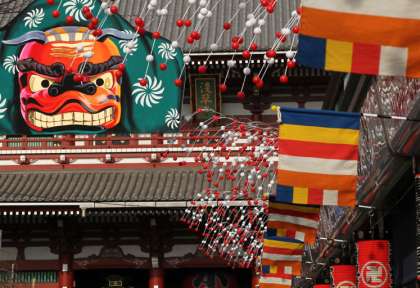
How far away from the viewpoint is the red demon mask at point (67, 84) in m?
19.2

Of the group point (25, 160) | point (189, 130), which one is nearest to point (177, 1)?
point (189, 130)

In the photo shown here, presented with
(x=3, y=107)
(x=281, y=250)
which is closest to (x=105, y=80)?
(x=3, y=107)

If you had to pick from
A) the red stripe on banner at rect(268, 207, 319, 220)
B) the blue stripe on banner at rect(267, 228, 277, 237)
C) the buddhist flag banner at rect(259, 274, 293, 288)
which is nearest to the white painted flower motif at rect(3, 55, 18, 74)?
the blue stripe on banner at rect(267, 228, 277, 237)

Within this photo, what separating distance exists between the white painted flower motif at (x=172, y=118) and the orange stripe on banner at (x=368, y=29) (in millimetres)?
9225

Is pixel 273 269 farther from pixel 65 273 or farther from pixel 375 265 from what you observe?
pixel 65 273

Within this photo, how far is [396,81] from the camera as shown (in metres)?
8.85

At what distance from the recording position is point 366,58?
5762 millimetres

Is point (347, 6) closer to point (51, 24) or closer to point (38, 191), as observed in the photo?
point (51, 24)

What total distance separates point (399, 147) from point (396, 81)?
682mm

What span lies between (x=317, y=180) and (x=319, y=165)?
0.17 metres

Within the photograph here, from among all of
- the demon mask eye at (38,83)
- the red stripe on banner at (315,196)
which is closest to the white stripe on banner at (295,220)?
the red stripe on banner at (315,196)

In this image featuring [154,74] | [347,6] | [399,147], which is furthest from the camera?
[154,74]

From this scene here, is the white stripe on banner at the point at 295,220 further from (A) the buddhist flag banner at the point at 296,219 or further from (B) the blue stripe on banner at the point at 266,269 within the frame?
(B) the blue stripe on banner at the point at 266,269

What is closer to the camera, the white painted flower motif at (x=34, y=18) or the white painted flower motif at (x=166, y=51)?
the white painted flower motif at (x=166, y=51)
